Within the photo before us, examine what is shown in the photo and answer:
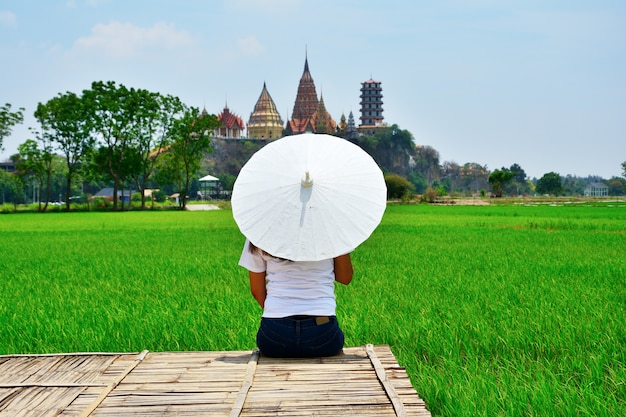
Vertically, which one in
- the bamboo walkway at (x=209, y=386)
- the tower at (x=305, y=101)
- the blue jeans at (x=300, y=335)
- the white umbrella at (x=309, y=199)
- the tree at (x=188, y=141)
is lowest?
the bamboo walkway at (x=209, y=386)

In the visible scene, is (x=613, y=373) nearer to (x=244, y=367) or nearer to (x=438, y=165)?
(x=244, y=367)

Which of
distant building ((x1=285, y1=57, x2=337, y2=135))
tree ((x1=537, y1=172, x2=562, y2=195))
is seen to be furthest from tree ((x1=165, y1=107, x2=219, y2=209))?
distant building ((x1=285, y1=57, x2=337, y2=135))

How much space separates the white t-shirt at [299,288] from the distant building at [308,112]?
104884 millimetres

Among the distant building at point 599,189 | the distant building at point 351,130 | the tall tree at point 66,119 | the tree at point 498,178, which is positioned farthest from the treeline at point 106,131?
the distant building at point 599,189

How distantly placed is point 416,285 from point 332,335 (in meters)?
4.26

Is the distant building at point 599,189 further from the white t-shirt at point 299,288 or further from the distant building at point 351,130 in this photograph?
the white t-shirt at point 299,288

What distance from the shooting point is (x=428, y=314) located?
556 centimetres

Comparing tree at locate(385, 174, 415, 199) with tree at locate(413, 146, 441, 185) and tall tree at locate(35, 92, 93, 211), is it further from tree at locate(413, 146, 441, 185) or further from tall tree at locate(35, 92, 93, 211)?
tree at locate(413, 146, 441, 185)

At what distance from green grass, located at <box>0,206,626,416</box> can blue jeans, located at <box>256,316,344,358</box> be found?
0.61 m

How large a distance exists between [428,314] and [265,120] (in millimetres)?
115367

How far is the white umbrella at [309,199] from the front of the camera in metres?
3.10

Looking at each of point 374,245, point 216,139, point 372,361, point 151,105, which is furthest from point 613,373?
point 216,139

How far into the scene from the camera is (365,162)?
3221 mm

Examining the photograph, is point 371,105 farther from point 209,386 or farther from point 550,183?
point 209,386
